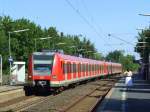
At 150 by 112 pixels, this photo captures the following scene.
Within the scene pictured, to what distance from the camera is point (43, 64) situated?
1516 inches

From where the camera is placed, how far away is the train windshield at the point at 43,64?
38438mm

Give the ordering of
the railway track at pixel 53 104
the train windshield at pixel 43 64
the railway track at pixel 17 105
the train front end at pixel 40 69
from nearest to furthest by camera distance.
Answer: the railway track at pixel 53 104 → the railway track at pixel 17 105 → the train front end at pixel 40 69 → the train windshield at pixel 43 64

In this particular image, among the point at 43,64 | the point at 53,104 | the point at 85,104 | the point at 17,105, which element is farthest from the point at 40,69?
the point at 53,104

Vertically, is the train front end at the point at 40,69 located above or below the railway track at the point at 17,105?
above

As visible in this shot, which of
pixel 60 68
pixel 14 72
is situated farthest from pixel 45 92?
pixel 14 72

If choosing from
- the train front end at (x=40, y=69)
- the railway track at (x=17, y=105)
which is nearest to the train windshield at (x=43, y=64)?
the train front end at (x=40, y=69)

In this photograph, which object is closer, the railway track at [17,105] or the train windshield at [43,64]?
the railway track at [17,105]

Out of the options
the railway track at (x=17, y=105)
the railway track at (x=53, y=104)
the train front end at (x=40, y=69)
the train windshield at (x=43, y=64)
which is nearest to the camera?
the railway track at (x=53, y=104)

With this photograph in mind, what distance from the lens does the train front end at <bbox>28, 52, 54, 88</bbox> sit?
38.3m

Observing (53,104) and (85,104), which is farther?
(85,104)

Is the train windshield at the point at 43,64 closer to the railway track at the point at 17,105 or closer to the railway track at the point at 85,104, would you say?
the railway track at the point at 85,104

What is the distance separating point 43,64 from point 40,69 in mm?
399

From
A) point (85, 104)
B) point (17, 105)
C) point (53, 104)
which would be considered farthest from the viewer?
point (85, 104)

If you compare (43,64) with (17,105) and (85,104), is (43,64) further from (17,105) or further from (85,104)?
(17,105)
